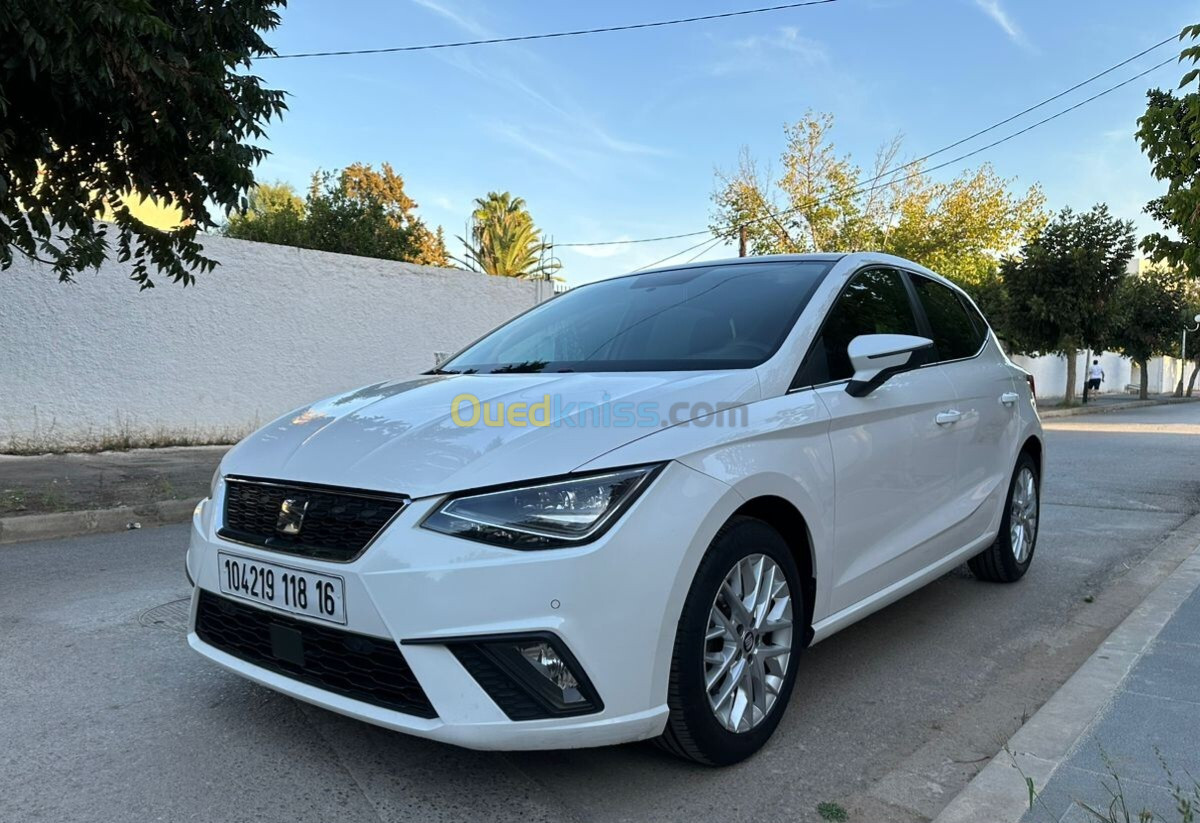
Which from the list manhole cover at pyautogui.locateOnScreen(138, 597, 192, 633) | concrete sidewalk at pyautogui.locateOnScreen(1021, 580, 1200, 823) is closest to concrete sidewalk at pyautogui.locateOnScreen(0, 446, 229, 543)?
manhole cover at pyautogui.locateOnScreen(138, 597, 192, 633)

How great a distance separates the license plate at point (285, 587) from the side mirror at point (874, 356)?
72.8 inches

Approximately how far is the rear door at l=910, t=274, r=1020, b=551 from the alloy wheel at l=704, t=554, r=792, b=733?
4.77 feet

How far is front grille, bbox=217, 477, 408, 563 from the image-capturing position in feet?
7.23

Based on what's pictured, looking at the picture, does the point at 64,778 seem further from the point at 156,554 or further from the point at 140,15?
the point at 140,15

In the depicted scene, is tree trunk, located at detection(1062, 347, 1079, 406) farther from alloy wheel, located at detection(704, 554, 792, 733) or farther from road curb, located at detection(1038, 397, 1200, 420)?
alloy wheel, located at detection(704, 554, 792, 733)

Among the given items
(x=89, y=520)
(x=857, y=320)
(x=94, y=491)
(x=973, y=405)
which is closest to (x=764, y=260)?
(x=857, y=320)

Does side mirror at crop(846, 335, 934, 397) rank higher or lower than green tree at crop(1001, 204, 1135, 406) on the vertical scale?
lower

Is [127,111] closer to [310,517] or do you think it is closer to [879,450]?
[310,517]

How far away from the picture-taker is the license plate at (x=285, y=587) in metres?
2.20

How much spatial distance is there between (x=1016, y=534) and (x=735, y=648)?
291cm

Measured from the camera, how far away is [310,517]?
7.59 feet

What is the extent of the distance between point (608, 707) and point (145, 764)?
1.48 meters

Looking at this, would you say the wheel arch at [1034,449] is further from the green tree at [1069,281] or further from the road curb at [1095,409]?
the green tree at [1069,281]

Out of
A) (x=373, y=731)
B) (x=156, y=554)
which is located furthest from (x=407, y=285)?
(x=373, y=731)
